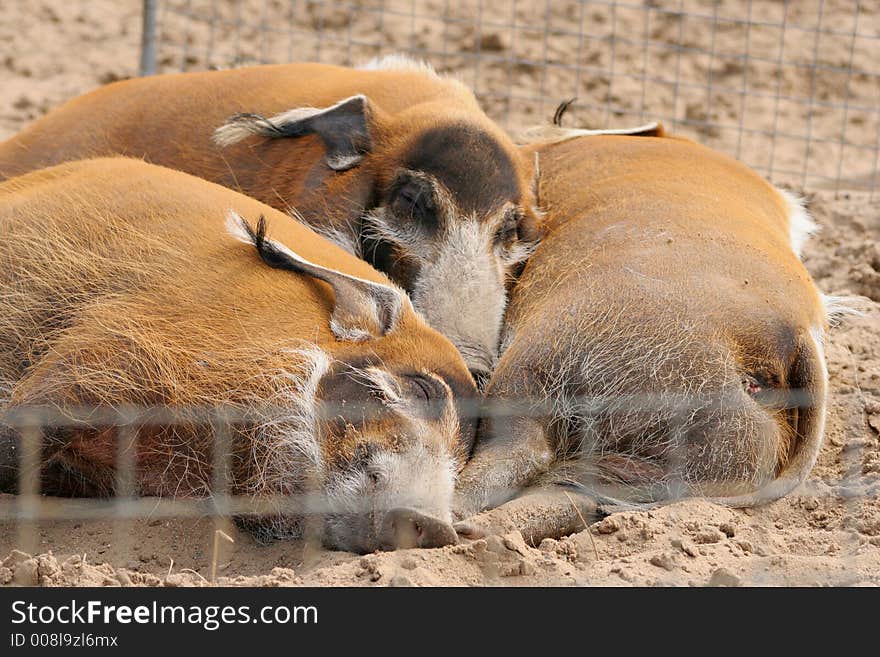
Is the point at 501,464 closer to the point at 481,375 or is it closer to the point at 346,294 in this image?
the point at 481,375

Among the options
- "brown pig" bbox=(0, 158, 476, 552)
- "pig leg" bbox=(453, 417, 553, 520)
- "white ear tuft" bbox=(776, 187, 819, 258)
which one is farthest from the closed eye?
"white ear tuft" bbox=(776, 187, 819, 258)

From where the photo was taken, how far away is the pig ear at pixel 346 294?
3746mm

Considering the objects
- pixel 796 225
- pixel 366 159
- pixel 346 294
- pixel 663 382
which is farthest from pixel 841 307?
pixel 346 294

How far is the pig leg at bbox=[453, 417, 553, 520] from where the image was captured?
3.91 meters

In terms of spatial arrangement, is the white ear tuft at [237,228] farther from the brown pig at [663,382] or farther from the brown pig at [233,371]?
the brown pig at [663,382]

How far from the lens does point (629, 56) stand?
901 centimetres

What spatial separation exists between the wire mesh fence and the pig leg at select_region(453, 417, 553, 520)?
4137 mm

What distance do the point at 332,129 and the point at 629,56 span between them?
4.31 meters

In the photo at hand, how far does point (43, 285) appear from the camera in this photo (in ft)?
12.5

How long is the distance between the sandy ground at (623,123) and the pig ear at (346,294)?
0.63m

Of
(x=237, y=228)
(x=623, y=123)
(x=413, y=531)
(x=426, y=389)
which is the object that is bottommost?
(x=623, y=123)

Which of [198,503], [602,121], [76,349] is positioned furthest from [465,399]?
[602,121]

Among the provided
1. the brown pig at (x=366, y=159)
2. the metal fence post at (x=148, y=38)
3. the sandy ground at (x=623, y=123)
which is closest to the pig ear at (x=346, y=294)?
the sandy ground at (x=623, y=123)
